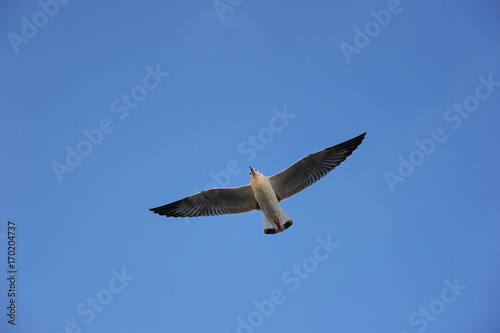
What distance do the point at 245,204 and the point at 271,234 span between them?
1243mm

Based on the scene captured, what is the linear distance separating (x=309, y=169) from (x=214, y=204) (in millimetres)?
2675

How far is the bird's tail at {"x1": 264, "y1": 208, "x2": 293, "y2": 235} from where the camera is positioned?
11594 millimetres

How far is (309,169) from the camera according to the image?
12.2m

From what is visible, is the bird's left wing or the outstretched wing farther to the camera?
the bird's left wing

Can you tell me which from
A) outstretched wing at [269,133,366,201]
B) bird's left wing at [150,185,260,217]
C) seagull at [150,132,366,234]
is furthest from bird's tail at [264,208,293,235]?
bird's left wing at [150,185,260,217]

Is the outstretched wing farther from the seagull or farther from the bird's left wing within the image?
the bird's left wing

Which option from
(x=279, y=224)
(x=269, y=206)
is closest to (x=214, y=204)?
(x=269, y=206)

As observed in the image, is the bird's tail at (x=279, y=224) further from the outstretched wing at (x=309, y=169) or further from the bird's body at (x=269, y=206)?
the outstretched wing at (x=309, y=169)

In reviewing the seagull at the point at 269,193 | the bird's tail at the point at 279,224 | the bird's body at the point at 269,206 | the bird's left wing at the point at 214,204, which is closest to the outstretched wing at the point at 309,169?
the seagull at the point at 269,193

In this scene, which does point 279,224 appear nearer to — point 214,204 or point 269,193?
point 269,193

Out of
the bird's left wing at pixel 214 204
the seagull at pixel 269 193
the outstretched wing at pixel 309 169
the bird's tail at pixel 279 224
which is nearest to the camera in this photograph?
the bird's tail at pixel 279 224

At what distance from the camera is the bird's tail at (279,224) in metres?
11.6

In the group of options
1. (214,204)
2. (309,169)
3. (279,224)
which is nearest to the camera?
(279,224)

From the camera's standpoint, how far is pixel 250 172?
12.3 metres
